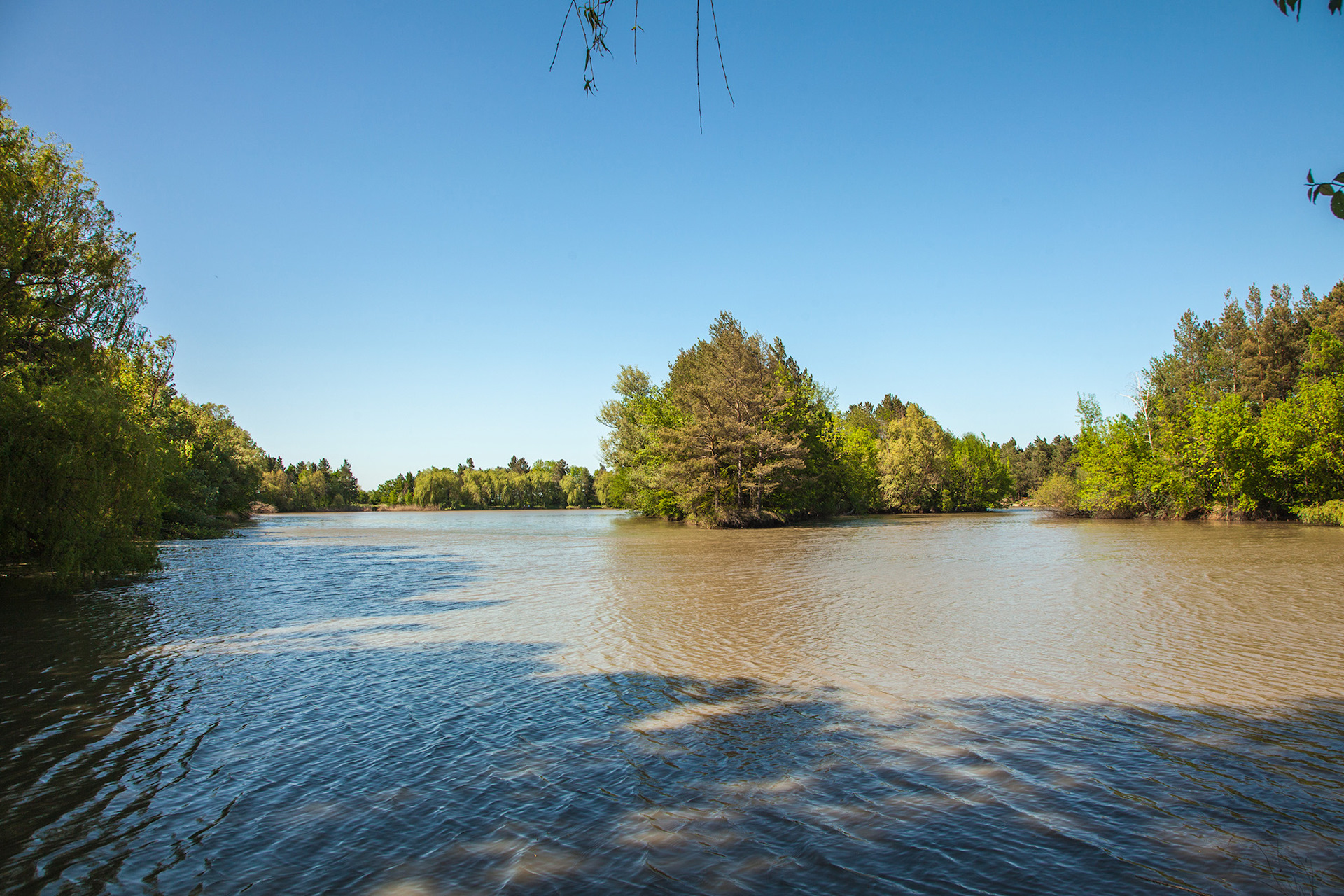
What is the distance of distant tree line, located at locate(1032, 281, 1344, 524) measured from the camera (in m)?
36.0

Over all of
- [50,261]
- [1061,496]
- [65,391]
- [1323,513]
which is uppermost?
[50,261]

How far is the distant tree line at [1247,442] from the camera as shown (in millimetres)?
35969

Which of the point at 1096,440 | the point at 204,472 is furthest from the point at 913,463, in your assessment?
the point at 204,472

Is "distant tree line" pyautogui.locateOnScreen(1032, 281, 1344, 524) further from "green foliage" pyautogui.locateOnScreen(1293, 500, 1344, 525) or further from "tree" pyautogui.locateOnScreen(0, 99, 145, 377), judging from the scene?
"tree" pyautogui.locateOnScreen(0, 99, 145, 377)

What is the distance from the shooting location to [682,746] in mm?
6199

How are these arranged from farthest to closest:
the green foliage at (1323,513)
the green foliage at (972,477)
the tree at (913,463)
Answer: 1. the green foliage at (972,477)
2. the tree at (913,463)
3. the green foliage at (1323,513)

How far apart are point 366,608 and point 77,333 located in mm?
12439

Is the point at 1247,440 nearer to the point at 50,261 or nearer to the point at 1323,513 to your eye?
the point at 1323,513

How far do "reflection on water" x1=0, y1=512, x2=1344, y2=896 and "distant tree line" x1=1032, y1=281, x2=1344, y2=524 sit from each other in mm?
30079

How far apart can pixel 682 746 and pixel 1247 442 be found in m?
46.0

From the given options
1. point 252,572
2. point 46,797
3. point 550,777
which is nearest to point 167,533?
point 252,572

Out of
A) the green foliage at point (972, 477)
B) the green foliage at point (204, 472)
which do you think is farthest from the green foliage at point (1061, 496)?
the green foliage at point (204, 472)

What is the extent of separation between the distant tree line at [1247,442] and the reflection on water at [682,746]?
98.7 ft

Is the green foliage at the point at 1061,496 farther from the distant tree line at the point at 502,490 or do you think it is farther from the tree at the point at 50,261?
the distant tree line at the point at 502,490
